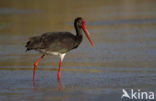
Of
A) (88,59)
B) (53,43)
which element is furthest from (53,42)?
(88,59)

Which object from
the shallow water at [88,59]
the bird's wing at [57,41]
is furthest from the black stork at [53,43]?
the shallow water at [88,59]

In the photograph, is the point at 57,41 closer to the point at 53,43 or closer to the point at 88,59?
the point at 53,43

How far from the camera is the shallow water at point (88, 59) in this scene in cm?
1006

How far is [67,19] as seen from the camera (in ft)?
77.2

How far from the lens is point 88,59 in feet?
44.5

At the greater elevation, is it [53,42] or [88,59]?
[53,42]

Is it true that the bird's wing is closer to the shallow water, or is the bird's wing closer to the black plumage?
the black plumage

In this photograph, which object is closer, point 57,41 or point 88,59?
point 57,41

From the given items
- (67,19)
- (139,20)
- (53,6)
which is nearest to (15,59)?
(139,20)

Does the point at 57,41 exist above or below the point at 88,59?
above

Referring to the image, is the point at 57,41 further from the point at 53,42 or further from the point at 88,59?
the point at 88,59

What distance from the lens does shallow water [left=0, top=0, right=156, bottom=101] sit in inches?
396

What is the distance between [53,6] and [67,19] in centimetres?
671

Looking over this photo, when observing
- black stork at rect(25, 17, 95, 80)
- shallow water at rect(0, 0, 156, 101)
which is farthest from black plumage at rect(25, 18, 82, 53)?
shallow water at rect(0, 0, 156, 101)
